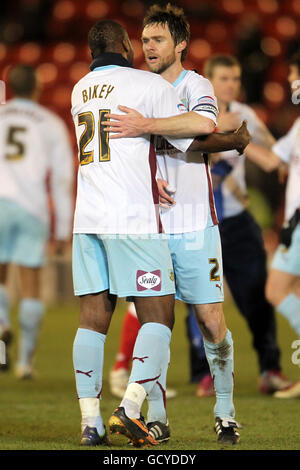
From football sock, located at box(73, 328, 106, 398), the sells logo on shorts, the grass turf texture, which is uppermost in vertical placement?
the sells logo on shorts

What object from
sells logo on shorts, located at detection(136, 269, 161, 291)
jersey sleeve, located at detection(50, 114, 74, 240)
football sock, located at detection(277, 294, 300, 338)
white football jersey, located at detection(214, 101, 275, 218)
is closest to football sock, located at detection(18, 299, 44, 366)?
jersey sleeve, located at detection(50, 114, 74, 240)

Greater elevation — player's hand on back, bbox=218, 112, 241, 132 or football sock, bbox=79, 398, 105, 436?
player's hand on back, bbox=218, 112, 241, 132

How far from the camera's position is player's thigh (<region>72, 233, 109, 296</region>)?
379 centimetres

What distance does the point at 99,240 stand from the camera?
382 cm

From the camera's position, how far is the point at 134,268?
367 cm

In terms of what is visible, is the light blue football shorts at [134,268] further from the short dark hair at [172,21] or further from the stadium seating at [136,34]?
the stadium seating at [136,34]

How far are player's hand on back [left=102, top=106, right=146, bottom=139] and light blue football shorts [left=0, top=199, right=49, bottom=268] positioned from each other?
2955 millimetres

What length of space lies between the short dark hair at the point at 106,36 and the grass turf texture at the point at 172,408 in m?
1.65

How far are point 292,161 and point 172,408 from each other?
171 cm

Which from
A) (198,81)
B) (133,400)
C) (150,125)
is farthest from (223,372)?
(198,81)

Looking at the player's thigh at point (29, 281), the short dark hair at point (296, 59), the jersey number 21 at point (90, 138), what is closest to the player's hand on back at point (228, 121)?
→ the short dark hair at point (296, 59)

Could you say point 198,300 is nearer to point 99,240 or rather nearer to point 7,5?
point 99,240

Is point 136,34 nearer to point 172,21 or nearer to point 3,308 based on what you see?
point 3,308

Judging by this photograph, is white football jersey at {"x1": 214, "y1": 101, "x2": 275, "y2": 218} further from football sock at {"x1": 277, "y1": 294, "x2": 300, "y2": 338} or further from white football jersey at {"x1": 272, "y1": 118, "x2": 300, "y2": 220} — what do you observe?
football sock at {"x1": 277, "y1": 294, "x2": 300, "y2": 338}
